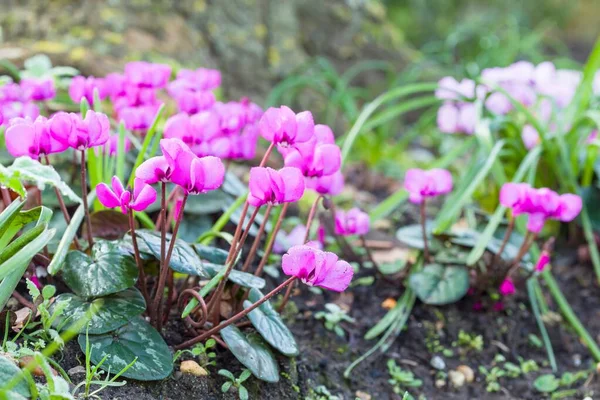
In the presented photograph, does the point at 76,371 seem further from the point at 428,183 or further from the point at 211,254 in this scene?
the point at 428,183

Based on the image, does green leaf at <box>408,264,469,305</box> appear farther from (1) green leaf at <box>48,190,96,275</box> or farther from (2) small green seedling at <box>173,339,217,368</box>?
(1) green leaf at <box>48,190,96,275</box>

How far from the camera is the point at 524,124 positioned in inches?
99.7

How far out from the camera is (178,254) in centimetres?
128

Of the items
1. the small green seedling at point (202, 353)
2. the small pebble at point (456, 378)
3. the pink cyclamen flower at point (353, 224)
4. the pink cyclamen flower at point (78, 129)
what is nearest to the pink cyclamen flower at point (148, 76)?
the pink cyclamen flower at point (78, 129)

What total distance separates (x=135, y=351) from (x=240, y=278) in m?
0.25

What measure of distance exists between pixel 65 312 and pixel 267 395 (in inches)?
18.1

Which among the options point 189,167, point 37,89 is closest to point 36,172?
point 189,167

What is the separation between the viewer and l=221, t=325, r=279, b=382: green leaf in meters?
1.32

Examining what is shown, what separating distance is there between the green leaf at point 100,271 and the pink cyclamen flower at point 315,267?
0.34m

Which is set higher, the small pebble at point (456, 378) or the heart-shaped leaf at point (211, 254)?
the heart-shaped leaf at point (211, 254)

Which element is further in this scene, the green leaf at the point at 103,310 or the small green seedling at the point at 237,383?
the small green seedling at the point at 237,383

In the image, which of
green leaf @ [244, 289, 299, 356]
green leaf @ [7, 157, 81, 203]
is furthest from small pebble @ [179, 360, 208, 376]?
green leaf @ [7, 157, 81, 203]

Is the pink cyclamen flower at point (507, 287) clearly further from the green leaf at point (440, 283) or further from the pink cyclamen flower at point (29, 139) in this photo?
the pink cyclamen flower at point (29, 139)

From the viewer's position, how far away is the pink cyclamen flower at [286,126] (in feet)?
4.04
